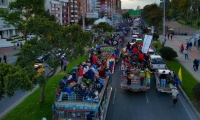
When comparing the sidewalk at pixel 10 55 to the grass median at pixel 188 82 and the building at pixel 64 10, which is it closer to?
the grass median at pixel 188 82

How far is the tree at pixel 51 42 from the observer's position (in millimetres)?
13164

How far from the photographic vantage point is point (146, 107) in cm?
1619

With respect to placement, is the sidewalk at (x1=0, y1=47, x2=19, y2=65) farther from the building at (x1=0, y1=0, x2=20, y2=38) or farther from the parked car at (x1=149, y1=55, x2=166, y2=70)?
the parked car at (x1=149, y1=55, x2=166, y2=70)

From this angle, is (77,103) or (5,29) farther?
(5,29)

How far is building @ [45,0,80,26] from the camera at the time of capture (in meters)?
78.7

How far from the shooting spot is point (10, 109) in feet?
51.6

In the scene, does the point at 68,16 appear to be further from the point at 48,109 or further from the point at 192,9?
the point at 48,109

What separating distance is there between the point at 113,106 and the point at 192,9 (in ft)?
254

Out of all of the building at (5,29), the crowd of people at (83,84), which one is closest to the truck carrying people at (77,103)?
the crowd of people at (83,84)

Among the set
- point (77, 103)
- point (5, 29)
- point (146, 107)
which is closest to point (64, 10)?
point (5, 29)

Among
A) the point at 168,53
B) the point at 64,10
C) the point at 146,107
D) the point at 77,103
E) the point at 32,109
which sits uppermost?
the point at 64,10

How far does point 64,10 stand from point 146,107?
78.5 m

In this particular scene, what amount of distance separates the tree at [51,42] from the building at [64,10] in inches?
2531

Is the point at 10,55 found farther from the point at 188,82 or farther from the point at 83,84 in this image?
the point at 83,84
